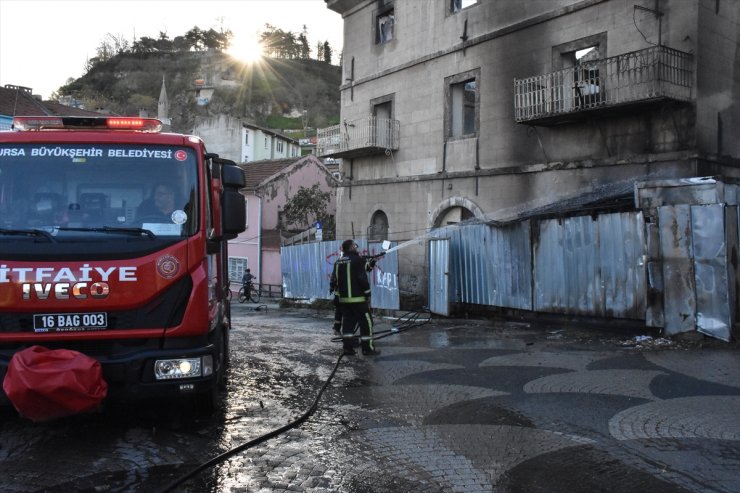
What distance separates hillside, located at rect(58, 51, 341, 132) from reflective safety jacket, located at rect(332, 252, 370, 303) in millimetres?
73643

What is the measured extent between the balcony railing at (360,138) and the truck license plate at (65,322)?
16.3 metres

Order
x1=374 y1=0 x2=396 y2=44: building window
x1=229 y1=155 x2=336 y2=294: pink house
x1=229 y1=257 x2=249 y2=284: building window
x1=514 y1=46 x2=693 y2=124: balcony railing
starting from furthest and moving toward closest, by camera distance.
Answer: x1=229 y1=257 x2=249 y2=284: building window < x1=229 y1=155 x2=336 y2=294: pink house < x1=374 y1=0 x2=396 y2=44: building window < x1=514 y1=46 x2=693 y2=124: balcony railing

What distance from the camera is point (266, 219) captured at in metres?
32.9

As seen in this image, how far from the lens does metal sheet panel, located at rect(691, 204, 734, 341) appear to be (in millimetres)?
9375

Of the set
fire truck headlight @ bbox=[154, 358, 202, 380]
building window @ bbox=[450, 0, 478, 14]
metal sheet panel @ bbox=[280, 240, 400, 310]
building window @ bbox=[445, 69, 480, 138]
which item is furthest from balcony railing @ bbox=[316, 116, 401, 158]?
fire truck headlight @ bbox=[154, 358, 202, 380]

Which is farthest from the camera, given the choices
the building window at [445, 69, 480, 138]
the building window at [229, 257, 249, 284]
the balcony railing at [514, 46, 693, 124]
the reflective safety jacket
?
the building window at [229, 257, 249, 284]

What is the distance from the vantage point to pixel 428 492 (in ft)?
13.6

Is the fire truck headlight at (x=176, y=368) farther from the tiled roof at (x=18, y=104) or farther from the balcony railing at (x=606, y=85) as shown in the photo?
the tiled roof at (x=18, y=104)

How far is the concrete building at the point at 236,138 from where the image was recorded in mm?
50094

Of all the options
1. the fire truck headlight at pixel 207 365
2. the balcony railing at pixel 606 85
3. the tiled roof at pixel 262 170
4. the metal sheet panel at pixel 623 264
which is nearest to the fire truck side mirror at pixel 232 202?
the fire truck headlight at pixel 207 365

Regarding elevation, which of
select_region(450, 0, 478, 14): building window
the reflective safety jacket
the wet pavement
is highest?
select_region(450, 0, 478, 14): building window

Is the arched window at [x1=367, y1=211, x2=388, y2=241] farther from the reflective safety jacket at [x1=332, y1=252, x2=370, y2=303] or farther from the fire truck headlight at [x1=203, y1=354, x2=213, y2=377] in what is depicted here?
the fire truck headlight at [x1=203, y1=354, x2=213, y2=377]

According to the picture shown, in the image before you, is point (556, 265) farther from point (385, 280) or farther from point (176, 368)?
point (176, 368)

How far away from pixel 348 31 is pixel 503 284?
13405 mm
